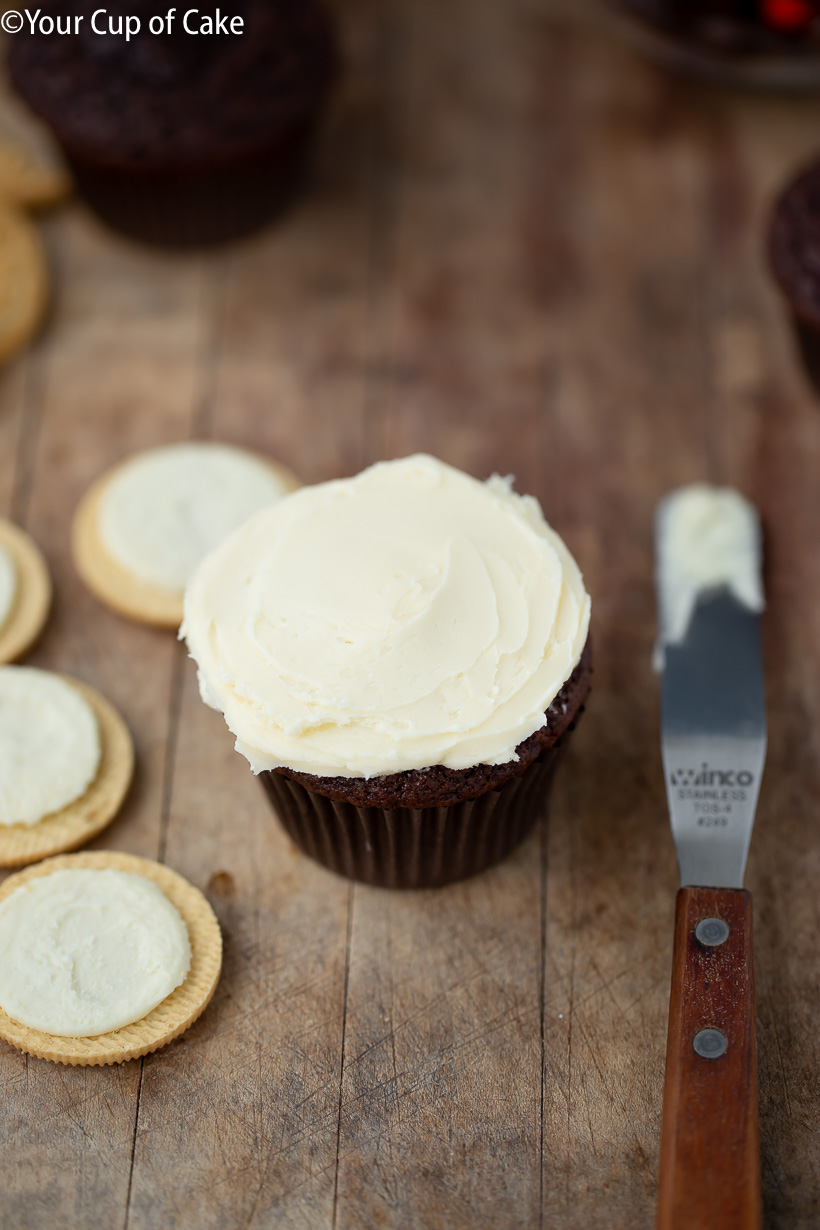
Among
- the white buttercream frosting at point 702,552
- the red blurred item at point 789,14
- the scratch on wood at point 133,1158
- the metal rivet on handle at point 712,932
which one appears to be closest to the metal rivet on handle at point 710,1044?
the metal rivet on handle at point 712,932

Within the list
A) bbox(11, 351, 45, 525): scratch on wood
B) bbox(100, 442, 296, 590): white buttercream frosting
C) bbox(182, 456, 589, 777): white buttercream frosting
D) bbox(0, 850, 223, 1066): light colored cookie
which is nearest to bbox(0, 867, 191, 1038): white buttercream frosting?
bbox(0, 850, 223, 1066): light colored cookie

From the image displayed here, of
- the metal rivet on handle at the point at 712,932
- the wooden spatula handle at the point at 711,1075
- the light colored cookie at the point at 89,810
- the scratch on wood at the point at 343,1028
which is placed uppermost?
the metal rivet on handle at the point at 712,932

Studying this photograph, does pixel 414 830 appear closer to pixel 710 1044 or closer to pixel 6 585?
pixel 710 1044

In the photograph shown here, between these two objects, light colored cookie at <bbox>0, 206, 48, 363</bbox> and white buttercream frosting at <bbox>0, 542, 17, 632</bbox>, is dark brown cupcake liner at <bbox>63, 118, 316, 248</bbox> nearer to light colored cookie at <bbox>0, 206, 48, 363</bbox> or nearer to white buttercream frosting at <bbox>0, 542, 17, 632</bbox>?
light colored cookie at <bbox>0, 206, 48, 363</bbox>

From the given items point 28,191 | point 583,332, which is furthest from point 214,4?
point 583,332

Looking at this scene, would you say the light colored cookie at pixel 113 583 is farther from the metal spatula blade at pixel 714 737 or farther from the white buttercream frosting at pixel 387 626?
the metal spatula blade at pixel 714 737

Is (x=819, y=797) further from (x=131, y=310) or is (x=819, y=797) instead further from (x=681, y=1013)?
(x=131, y=310)
